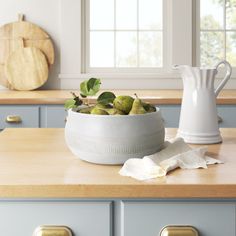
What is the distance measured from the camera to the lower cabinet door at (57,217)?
1008 mm

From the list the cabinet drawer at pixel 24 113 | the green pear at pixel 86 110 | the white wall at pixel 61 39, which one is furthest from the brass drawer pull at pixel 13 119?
the green pear at pixel 86 110

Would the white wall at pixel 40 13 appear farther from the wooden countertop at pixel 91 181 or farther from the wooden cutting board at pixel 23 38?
the wooden countertop at pixel 91 181

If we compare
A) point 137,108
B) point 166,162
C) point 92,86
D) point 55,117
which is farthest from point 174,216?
point 55,117

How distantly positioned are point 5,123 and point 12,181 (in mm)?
1871

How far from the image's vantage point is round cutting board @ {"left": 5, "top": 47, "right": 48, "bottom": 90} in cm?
338

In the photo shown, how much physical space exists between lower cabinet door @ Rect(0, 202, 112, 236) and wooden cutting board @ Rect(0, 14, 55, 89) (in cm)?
249

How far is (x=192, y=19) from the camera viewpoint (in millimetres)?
3449

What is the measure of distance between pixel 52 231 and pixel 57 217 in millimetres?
31

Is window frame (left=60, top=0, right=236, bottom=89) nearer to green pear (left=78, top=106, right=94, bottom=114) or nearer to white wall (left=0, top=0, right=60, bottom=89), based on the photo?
white wall (left=0, top=0, right=60, bottom=89)

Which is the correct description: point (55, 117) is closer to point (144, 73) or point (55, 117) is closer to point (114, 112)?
point (144, 73)

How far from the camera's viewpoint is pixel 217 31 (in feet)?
11.7

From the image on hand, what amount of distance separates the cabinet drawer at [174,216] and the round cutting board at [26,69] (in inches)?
98.3

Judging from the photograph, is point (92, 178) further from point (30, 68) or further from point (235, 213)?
point (30, 68)

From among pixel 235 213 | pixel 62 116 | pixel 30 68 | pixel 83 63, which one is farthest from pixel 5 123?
pixel 235 213
